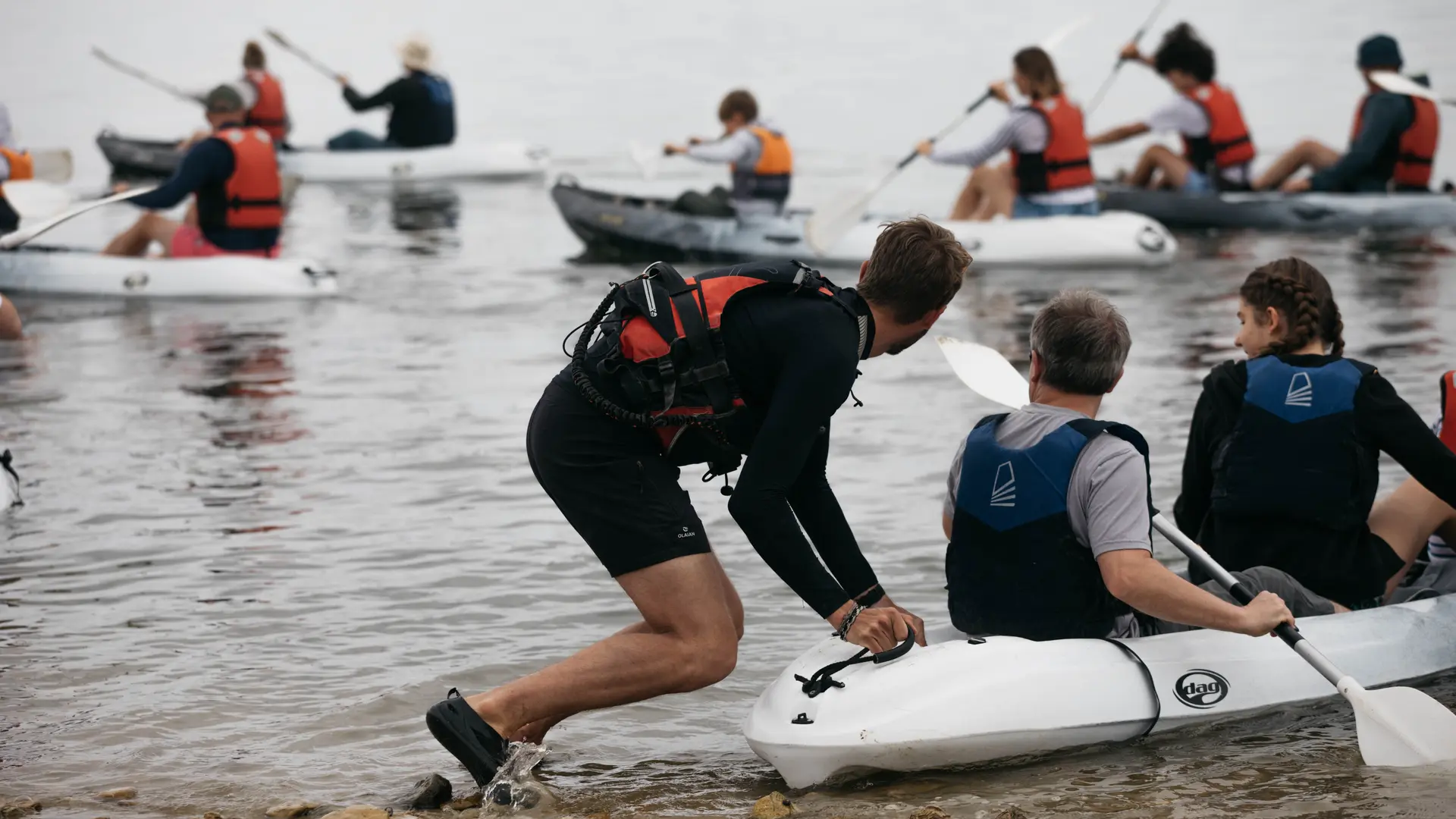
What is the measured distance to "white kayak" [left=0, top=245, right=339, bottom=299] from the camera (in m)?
10.4

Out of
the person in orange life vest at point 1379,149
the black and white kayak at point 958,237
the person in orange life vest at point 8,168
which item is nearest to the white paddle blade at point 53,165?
the person in orange life vest at point 8,168

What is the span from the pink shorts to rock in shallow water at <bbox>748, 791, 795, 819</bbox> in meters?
7.88

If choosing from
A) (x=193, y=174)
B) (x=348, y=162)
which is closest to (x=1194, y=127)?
(x=193, y=174)

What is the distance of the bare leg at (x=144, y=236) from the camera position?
35.0 feet

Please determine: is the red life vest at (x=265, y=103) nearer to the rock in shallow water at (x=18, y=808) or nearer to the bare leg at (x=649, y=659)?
the rock in shallow water at (x=18, y=808)

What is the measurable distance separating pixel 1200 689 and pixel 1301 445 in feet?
1.96

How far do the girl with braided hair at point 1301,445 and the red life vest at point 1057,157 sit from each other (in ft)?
21.4

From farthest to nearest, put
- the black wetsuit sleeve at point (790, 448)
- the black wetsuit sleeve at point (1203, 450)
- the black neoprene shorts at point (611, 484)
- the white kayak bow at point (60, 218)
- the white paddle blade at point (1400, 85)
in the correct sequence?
the white paddle blade at point (1400, 85)
the white kayak bow at point (60, 218)
the black wetsuit sleeve at point (1203, 450)
the black neoprene shorts at point (611, 484)
the black wetsuit sleeve at point (790, 448)

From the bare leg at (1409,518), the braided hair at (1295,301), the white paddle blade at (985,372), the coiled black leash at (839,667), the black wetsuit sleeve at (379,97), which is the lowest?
the coiled black leash at (839,667)

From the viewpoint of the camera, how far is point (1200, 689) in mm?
3709

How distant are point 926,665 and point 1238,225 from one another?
30.6 ft

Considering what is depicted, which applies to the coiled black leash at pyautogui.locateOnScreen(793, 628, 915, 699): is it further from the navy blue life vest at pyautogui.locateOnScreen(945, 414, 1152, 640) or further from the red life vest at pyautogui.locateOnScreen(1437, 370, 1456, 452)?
the red life vest at pyautogui.locateOnScreen(1437, 370, 1456, 452)

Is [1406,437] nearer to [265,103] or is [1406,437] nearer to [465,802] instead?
[465,802]

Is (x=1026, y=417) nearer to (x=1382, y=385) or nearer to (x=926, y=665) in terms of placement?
(x=926, y=665)
